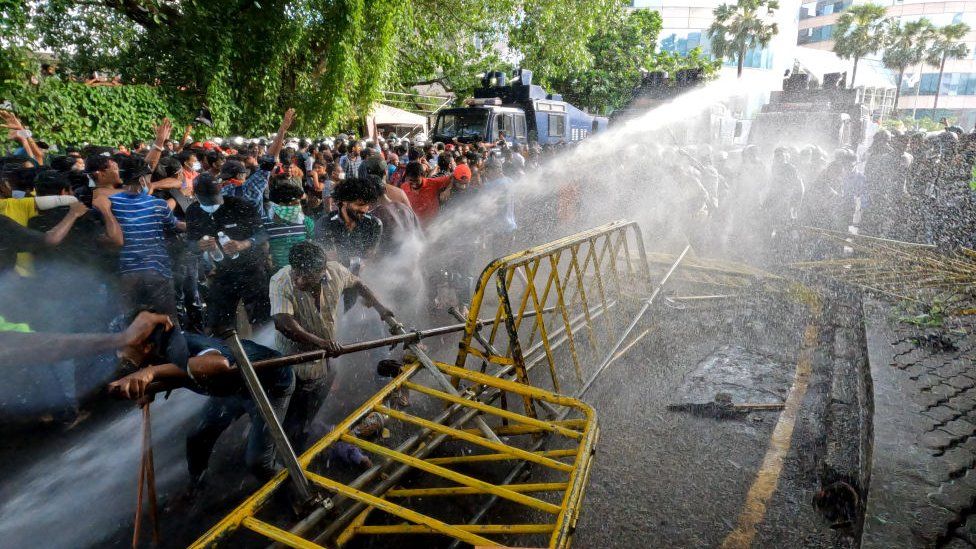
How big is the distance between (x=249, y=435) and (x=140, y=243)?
2186mm

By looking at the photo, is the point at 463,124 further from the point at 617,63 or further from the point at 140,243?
the point at 617,63

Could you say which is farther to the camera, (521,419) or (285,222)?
(285,222)

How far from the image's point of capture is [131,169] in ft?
13.5

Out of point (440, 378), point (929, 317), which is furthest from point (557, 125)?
point (440, 378)

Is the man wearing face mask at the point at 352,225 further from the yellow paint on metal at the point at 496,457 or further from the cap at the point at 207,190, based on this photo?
the yellow paint on metal at the point at 496,457

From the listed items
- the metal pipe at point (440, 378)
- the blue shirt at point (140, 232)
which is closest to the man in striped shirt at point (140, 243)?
the blue shirt at point (140, 232)

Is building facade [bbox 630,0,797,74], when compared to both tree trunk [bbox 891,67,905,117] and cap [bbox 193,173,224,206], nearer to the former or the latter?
tree trunk [bbox 891,67,905,117]

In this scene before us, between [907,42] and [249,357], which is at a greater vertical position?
[907,42]

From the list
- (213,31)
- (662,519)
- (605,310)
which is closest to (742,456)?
(662,519)

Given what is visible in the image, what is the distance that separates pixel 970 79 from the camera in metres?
54.3

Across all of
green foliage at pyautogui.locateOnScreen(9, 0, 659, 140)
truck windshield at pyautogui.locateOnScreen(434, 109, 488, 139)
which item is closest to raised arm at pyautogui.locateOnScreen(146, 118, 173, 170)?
truck windshield at pyautogui.locateOnScreen(434, 109, 488, 139)

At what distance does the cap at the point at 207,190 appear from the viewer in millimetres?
4570

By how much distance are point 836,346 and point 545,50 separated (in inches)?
779

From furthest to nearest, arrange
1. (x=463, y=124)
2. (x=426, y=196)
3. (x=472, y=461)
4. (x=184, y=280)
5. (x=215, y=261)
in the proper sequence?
1. (x=463, y=124)
2. (x=426, y=196)
3. (x=184, y=280)
4. (x=215, y=261)
5. (x=472, y=461)
